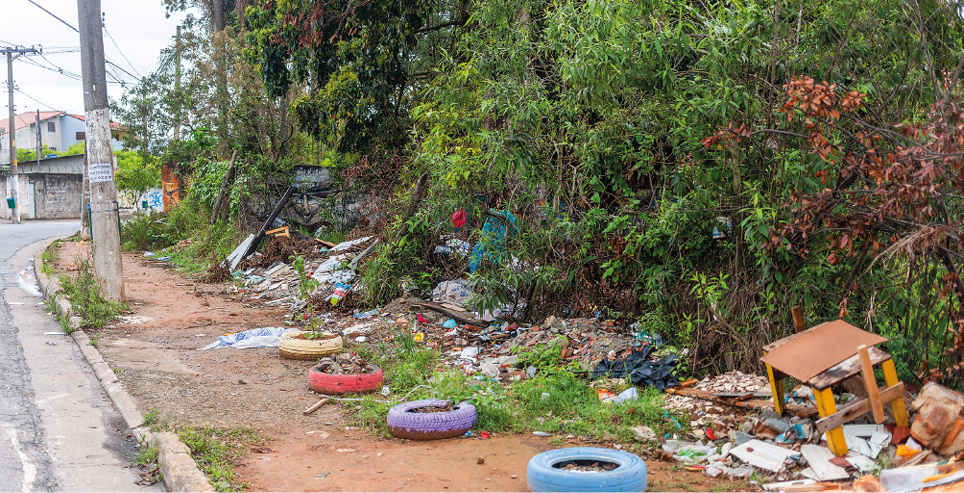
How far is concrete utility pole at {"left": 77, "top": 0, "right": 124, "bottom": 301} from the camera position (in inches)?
399

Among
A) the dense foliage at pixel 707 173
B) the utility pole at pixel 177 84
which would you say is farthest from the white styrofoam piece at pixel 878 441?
the utility pole at pixel 177 84

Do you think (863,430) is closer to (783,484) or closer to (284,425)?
(783,484)

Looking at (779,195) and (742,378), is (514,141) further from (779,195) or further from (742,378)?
(742,378)

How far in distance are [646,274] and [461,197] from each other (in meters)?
2.48

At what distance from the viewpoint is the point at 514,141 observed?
7.04 m

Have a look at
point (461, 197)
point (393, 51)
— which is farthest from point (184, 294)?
point (461, 197)

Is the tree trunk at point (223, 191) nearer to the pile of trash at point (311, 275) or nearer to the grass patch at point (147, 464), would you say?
the pile of trash at point (311, 275)

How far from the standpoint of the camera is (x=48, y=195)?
134ft

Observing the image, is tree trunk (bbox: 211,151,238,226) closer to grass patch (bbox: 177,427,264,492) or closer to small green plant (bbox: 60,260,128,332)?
small green plant (bbox: 60,260,128,332)

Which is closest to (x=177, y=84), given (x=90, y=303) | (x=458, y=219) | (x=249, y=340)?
(x=90, y=303)

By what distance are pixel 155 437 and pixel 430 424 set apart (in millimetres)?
1865

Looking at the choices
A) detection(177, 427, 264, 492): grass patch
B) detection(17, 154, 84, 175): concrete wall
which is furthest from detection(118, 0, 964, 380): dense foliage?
detection(17, 154, 84, 175): concrete wall

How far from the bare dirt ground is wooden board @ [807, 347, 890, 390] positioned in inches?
32.0

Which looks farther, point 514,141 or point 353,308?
point 353,308
